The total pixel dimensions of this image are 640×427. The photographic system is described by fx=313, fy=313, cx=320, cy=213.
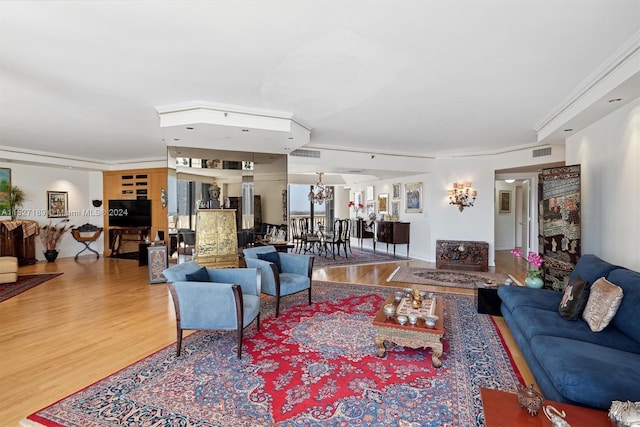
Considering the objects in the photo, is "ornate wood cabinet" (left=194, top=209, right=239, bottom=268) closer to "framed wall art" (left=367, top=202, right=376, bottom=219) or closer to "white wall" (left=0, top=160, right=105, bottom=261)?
"framed wall art" (left=367, top=202, right=376, bottom=219)

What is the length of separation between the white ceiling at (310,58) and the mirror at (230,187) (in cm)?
84

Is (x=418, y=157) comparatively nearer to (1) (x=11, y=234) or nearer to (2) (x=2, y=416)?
(2) (x=2, y=416)

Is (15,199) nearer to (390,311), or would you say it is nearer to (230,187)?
(230,187)

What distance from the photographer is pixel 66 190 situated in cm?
875

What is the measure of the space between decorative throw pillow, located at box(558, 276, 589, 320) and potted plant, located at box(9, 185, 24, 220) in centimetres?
1076

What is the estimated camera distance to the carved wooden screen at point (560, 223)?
4.06m

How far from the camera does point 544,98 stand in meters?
3.94

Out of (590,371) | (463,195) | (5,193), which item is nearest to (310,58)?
(590,371)

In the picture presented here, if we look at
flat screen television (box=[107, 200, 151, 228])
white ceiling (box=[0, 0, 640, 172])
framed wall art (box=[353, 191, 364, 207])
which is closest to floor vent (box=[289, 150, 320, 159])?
white ceiling (box=[0, 0, 640, 172])

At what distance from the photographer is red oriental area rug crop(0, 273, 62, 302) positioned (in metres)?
5.10

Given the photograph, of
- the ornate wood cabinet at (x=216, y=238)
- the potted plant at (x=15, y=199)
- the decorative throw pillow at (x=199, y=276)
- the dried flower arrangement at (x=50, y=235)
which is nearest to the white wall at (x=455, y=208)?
the ornate wood cabinet at (x=216, y=238)

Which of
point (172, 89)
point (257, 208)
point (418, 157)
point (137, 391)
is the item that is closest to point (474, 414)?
point (137, 391)

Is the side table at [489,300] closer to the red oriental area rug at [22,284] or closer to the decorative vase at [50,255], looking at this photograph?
the red oriental area rug at [22,284]

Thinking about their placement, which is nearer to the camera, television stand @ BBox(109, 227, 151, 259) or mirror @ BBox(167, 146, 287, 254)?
mirror @ BBox(167, 146, 287, 254)
